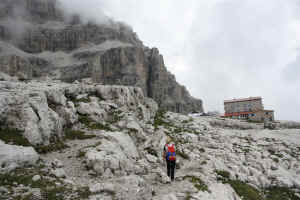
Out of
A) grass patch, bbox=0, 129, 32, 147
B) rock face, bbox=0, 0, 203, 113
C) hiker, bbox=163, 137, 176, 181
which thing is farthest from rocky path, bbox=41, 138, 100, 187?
rock face, bbox=0, 0, 203, 113

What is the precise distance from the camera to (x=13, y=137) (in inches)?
414

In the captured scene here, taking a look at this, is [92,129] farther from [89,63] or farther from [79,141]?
[89,63]

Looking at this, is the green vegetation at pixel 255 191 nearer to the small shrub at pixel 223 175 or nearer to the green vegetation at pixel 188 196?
the small shrub at pixel 223 175

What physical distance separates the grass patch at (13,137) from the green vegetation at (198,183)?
32.9 feet

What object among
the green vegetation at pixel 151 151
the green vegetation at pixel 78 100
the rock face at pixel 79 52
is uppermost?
the rock face at pixel 79 52

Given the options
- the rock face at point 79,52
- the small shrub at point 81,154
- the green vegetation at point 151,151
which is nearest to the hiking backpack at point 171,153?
the green vegetation at point 151,151

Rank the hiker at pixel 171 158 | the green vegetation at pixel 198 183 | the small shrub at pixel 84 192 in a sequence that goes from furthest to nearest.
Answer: the hiker at pixel 171 158, the green vegetation at pixel 198 183, the small shrub at pixel 84 192

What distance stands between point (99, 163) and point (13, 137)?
5157mm

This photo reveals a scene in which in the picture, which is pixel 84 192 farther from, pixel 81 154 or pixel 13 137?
pixel 13 137

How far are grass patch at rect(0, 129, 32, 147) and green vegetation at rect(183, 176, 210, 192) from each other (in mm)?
10017

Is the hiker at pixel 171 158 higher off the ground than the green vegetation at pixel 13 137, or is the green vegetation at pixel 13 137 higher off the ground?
the green vegetation at pixel 13 137

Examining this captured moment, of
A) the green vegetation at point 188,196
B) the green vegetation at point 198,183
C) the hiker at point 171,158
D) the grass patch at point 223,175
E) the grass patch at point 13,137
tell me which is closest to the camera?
the green vegetation at point 188,196

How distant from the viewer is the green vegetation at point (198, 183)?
34.8 ft

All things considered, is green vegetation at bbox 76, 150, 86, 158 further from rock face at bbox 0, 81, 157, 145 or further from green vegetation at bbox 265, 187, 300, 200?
green vegetation at bbox 265, 187, 300, 200
